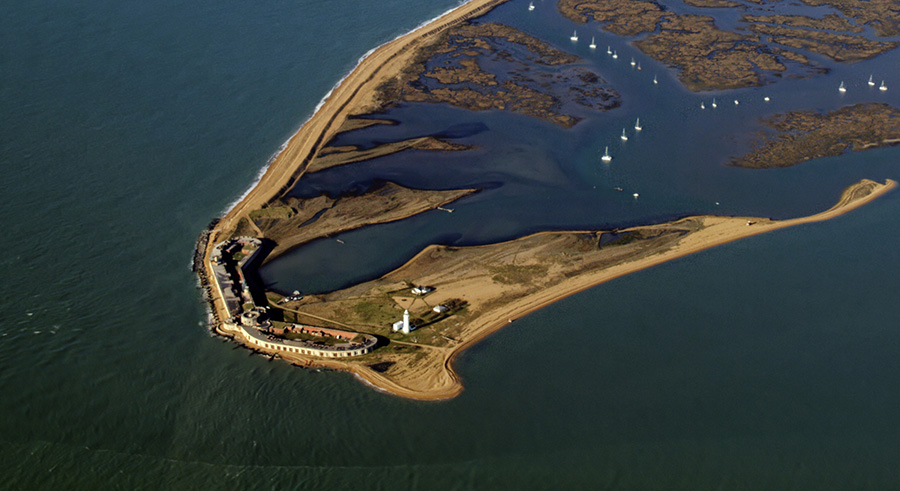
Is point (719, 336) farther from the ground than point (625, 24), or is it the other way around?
point (625, 24)

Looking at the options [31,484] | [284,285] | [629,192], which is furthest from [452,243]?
[31,484]

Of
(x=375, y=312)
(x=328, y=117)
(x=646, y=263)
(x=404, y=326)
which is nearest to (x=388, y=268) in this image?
(x=375, y=312)

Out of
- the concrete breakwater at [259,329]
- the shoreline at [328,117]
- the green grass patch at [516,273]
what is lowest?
the green grass patch at [516,273]

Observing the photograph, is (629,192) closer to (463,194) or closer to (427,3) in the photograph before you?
(463,194)

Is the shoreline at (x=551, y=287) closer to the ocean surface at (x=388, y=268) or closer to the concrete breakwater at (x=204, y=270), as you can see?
the ocean surface at (x=388, y=268)

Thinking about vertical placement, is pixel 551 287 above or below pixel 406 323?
below

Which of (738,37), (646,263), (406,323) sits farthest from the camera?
(738,37)

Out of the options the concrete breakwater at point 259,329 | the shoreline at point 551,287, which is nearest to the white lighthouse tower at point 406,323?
the shoreline at point 551,287

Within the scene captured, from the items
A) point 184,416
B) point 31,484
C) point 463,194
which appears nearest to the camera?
point 31,484

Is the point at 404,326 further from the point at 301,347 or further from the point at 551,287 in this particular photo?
the point at 551,287
